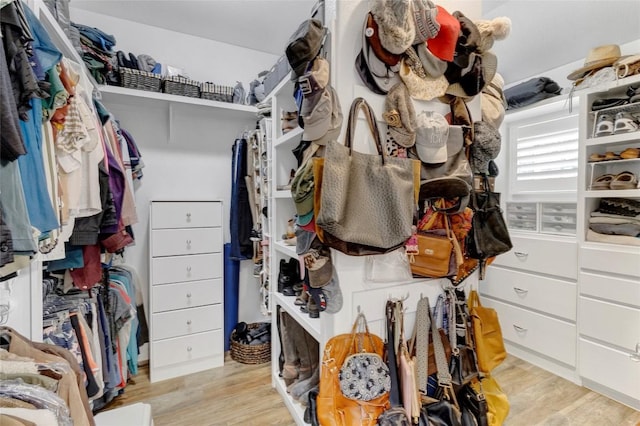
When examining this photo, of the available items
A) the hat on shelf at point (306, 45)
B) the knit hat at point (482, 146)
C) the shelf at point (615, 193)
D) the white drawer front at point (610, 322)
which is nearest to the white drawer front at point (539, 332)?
the white drawer front at point (610, 322)

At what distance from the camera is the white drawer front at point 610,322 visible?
182 cm

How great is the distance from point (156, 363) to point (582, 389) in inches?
114

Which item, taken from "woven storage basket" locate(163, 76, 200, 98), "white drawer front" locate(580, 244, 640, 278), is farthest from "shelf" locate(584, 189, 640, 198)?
"woven storage basket" locate(163, 76, 200, 98)

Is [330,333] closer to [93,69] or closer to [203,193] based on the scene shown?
[203,193]

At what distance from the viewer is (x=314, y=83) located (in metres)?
1.16

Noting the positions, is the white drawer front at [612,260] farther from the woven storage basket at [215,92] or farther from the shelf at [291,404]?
the woven storage basket at [215,92]

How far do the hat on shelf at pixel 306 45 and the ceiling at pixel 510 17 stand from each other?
1.25 m

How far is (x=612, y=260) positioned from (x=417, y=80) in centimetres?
178

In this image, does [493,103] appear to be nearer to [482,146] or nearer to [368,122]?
[482,146]

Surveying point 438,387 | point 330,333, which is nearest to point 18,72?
point 330,333

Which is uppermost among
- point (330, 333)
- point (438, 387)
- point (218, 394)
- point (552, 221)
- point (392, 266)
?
point (552, 221)

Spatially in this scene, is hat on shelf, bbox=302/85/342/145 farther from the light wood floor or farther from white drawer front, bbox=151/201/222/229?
the light wood floor

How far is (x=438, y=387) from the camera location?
1.35m

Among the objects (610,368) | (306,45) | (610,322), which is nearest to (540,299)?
(610,322)
